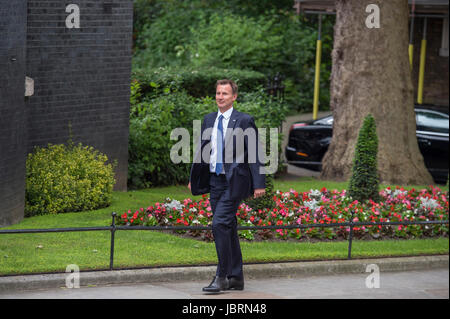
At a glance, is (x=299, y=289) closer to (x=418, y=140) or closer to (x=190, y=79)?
(x=190, y=79)

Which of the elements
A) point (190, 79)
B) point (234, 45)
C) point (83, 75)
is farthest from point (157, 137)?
point (234, 45)

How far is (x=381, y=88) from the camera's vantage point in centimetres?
1523

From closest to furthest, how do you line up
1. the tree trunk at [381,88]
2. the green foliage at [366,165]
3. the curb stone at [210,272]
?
the curb stone at [210,272]
the green foliage at [366,165]
the tree trunk at [381,88]

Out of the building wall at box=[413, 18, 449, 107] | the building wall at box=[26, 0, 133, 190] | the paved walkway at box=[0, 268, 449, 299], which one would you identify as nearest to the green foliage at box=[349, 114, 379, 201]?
the paved walkway at box=[0, 268, 449, 299]

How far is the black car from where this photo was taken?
1638cm

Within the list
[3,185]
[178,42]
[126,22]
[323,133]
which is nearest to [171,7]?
[178,42]

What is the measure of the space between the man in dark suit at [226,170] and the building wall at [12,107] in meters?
3.00

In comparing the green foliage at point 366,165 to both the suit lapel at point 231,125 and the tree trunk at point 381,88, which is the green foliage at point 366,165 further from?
the suit lapel at point 231,125

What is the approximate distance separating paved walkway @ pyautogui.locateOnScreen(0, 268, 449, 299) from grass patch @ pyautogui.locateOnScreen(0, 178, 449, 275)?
41 cm

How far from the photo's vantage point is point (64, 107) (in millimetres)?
11914

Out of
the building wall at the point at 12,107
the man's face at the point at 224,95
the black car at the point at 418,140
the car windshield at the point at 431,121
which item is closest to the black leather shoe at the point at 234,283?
the man's face at the point at 224,95

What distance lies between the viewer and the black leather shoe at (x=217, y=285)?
7.73 metres

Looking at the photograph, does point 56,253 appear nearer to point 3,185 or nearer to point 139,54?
→ point 3,185
